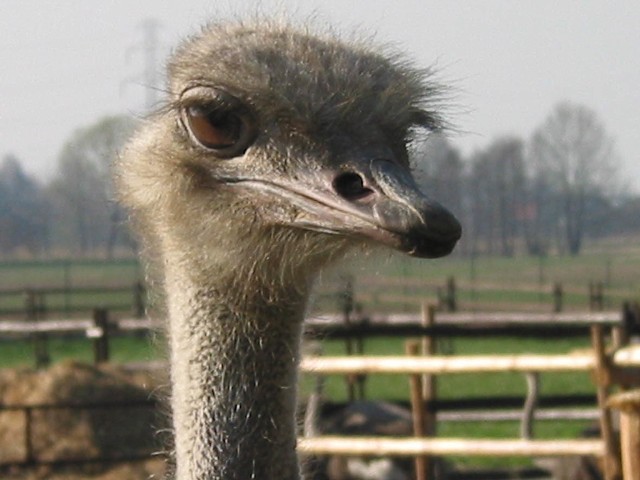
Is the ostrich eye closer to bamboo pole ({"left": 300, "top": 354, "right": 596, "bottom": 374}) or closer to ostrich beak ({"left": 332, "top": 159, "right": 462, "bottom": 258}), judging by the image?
ostrich beak ({"left": 332, "top": 159, "right": 462, "bottom": 258})

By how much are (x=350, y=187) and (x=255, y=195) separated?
24 centimetres

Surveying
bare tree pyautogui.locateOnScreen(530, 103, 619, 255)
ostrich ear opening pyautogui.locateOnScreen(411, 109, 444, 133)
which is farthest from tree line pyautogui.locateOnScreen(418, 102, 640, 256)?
ostrich ear opening pyautogui.locateOnScreen(411, 109, 444, 133)

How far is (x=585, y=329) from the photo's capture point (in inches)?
404

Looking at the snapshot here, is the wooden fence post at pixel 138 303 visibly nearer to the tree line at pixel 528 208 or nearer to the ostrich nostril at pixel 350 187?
the tree line at pixel 528 208

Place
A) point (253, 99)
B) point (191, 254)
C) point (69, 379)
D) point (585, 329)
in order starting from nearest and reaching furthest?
point (253, 99)
point (191, 254)
point (69, 379)
point (585, 329)

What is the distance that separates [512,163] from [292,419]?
104 feet

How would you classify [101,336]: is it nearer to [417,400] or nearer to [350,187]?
[417,400]

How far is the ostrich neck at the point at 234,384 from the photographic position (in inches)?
101

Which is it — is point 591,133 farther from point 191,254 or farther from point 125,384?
point 191,254

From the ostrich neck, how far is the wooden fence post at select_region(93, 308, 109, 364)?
956 centimetres

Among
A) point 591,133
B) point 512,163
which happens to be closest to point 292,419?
point 512,163

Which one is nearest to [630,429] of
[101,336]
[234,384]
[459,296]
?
[234,384]

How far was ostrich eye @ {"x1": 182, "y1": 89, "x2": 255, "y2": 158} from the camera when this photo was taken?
2480mm

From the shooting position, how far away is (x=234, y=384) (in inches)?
103
